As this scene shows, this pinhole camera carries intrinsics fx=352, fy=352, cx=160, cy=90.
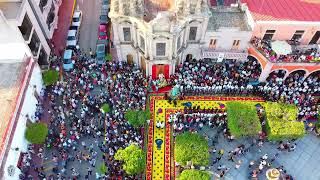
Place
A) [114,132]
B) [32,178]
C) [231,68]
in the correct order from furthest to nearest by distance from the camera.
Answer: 1. [231,68]
2. [114,132]
3. [32,178]

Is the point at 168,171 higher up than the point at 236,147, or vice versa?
the point at 236,147

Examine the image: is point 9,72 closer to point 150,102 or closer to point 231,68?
point 150,102

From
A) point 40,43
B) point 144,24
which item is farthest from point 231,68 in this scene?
point 40,43

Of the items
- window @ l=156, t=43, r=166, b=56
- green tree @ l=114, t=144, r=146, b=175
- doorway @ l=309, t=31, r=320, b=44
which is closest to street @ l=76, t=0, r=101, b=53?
window @ l=156, t=43, r=166, b=56

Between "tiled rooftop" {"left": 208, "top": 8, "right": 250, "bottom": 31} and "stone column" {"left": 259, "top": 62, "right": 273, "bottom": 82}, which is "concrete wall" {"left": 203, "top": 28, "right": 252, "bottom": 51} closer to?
"tiled rooftop" {"left": 208, "top": 8, "right": 250, "bottom": 31}

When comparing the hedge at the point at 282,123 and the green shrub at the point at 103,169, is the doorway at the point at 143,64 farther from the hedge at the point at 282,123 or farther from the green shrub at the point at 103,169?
the hedge at the point at 282,123

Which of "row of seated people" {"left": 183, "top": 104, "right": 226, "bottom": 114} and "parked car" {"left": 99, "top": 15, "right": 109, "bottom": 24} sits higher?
"parked car" {"left": 99, "top": 15, "right": 109, "bottom": 24}
